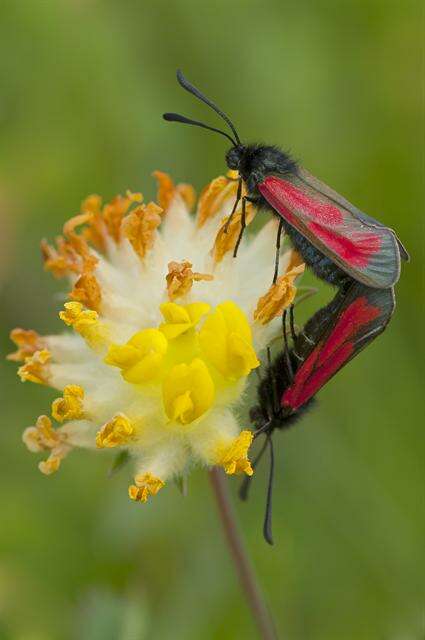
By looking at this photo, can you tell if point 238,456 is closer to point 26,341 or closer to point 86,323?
point 86,323

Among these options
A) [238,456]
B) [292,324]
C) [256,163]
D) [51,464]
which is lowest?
[238,456]

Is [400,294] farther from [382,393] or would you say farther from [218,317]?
[218,317]

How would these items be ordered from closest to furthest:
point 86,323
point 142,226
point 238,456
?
point 238,456 < point 86,323 < point 142,226

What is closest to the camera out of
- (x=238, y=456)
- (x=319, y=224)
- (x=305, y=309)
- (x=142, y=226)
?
(x=238, y=456)

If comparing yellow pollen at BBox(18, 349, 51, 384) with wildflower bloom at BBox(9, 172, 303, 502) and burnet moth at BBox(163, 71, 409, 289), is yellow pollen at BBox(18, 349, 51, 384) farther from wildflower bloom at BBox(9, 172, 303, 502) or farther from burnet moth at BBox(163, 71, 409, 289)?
burnet moth at BBox(163, 71, 409, 289)

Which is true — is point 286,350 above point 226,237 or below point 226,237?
below

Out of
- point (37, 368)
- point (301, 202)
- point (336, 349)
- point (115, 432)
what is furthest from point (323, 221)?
point (37, 368)

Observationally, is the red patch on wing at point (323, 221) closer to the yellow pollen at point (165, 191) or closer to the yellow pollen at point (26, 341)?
the yellow pollen at point (165, 191)
